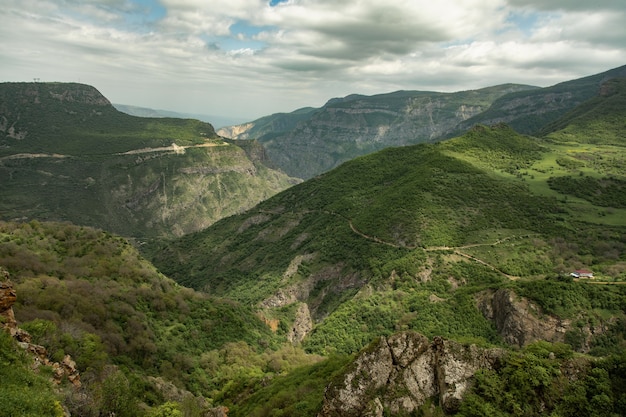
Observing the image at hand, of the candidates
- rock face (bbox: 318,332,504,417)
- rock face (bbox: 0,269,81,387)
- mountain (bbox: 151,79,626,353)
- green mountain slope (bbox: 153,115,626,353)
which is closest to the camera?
rock face (bbox: 318,332,504,417)

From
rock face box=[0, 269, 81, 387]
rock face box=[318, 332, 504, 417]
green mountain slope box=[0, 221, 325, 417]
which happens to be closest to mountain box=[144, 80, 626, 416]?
rock face box=[318, 332, 504, 417]

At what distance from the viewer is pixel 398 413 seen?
30.2 metres

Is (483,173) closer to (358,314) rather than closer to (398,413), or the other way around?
(358,314)

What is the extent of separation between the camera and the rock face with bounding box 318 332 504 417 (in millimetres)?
30188

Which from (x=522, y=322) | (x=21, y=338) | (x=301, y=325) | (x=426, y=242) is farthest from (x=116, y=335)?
(x=426, y=242)

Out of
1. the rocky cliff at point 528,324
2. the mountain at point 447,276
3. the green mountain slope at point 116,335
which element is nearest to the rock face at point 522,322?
the rocky cliff at point 528,324

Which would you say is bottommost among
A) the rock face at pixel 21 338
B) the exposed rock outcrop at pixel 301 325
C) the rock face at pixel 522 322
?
the exposed rock outcrop at pixel 301 325

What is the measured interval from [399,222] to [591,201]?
6309 centimetres

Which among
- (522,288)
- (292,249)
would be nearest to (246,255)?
(292,249)

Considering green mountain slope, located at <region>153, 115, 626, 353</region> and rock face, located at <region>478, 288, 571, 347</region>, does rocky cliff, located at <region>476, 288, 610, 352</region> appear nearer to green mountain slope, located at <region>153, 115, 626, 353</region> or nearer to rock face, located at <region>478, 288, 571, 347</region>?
rock face, located at <region>478, 288, 571, 347</region>

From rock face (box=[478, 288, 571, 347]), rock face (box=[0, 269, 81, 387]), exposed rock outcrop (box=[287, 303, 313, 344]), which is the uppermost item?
rock face (box=[0, 269, 81, 387])

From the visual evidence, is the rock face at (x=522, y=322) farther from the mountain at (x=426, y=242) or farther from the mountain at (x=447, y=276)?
the mountain at (x=426, y=242)

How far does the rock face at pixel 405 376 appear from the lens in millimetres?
30188

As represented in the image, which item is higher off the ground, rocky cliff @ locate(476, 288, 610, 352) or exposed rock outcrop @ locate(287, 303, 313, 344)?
rocky cliff @ locate(476, 288, 610, 352)
